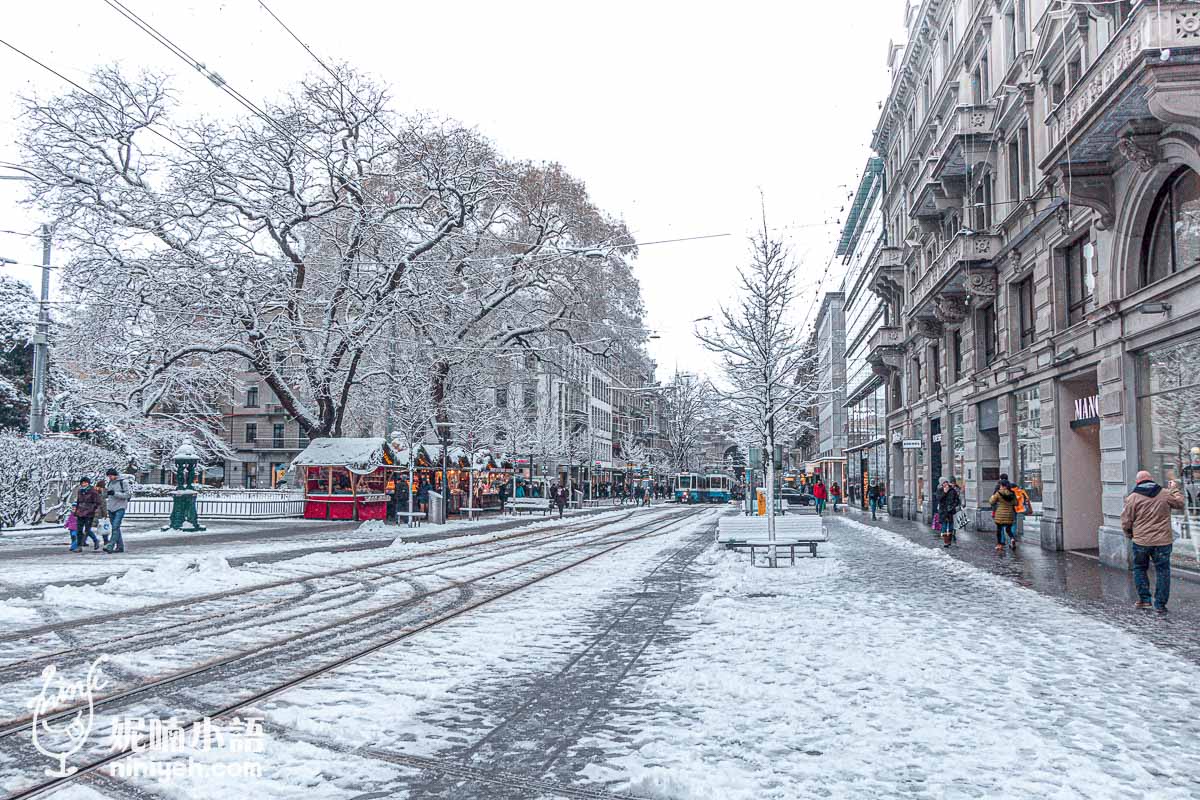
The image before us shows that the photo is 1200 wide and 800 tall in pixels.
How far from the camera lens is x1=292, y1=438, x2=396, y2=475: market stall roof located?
34.1 metres

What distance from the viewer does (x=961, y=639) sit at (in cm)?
946

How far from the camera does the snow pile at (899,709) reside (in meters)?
5.12

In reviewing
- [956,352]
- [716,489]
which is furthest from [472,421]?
[716,489]

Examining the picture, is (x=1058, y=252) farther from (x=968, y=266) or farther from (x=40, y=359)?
(x=40, y=359)

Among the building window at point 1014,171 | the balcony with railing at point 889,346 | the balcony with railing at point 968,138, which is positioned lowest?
the balcony with railing at point 889,346

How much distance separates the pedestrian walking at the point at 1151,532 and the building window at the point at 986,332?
54.0 ft

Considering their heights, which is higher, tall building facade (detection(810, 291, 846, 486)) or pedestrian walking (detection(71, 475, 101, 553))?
tall building facade (detection(810, 291, 846, 486))

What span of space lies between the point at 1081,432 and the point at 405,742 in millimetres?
19005

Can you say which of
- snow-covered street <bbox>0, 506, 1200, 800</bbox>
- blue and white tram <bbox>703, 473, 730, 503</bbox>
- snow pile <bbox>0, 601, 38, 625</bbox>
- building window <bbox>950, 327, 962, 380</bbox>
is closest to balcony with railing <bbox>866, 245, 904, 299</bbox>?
building window <bbox>950, 327, 962, 380</bbox>

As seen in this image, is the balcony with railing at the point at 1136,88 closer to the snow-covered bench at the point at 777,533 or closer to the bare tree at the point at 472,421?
the snow-covered bench at the point at 777,533

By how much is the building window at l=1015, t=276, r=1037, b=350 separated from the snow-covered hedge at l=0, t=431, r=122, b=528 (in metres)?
25.0

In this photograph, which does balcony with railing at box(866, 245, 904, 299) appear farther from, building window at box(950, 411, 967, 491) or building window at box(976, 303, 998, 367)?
building window at box(976, 303, 998, 367)

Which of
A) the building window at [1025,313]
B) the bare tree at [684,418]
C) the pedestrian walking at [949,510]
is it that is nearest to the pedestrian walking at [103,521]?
the pedestrian walking at [949,510]

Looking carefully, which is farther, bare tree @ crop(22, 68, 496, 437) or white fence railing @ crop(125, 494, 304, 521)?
white fence railing @ crop(125, 494, 304, 521)
